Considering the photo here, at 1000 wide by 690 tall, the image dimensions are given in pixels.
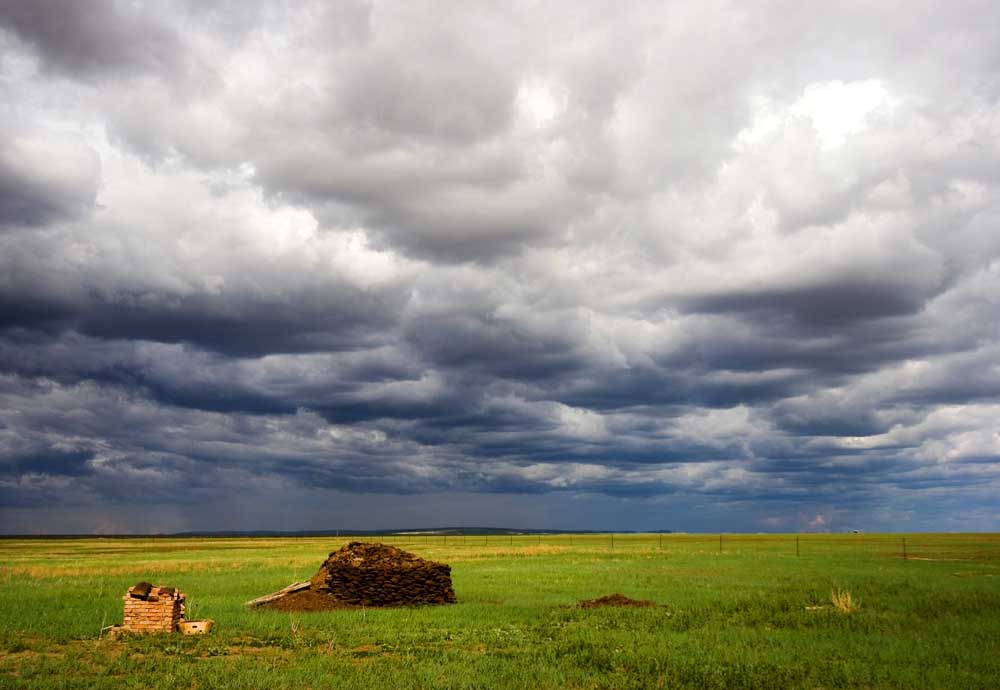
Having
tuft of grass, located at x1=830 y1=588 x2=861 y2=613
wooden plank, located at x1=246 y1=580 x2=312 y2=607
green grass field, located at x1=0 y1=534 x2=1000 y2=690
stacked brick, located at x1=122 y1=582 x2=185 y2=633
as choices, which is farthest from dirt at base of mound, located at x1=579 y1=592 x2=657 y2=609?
stacked brick, located at x1=122 y1=582 x2=185 y2=633

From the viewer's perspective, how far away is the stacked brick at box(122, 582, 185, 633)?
25.1 metres

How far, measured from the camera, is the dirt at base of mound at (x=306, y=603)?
33000mm

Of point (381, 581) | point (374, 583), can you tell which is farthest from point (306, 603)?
point (381, 581)

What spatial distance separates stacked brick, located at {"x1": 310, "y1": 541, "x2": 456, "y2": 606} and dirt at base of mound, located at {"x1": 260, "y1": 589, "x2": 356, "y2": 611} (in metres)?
0.58

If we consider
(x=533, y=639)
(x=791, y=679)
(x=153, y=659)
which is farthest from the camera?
(x=533, y=639)

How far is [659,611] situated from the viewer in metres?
31.2

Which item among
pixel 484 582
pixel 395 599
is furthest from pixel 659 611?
pixel 484 582

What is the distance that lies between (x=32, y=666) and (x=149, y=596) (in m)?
5.73

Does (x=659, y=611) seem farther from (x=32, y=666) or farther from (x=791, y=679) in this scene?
(x=32, y=666)

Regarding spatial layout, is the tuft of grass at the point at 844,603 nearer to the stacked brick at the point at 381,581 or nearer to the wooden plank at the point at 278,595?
the stacked brick at the point at 381,581

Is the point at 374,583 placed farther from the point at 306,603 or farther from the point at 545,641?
the point at 545,641

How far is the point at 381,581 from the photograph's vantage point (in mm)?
36094

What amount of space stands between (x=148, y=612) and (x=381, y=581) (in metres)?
12.7

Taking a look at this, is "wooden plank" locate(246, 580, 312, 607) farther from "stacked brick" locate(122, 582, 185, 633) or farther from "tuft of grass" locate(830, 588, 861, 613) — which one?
"tuft of grass" locate(830, 588, 861, 613)
